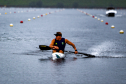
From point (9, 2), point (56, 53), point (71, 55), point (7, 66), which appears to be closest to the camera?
point (7, 66)

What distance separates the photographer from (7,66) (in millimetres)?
10109

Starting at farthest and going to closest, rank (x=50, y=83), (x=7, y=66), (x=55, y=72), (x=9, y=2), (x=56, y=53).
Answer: (x=9, y=2)
(x=56, y=53)
(x=7, y=66)
(x=55, y=72)
(x=50, y=83)

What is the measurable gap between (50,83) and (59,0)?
425 feet

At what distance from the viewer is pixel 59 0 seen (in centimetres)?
13600

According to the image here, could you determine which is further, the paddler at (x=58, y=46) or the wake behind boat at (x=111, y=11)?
the wake behind boat at (x=111, y=11)

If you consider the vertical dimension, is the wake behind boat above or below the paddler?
below

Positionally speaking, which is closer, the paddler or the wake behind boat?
the paddler

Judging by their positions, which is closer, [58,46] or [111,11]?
[58,46]

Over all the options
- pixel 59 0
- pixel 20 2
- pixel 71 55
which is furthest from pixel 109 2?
pixel 71 55

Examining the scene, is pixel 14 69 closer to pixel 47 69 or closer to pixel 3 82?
pixel 47 69

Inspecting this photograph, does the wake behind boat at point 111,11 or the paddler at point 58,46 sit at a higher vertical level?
the paddler at point 58,46

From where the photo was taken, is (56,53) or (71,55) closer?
(56,53)

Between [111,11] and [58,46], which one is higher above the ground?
[58,46]

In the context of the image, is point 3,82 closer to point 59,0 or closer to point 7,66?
point 7,66
